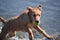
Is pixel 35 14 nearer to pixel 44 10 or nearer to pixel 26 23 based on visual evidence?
pixel 26 23

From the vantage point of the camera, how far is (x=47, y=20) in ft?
28.9

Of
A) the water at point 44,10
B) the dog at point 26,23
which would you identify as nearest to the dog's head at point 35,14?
the dog at point 26,23

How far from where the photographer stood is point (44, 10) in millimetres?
9562

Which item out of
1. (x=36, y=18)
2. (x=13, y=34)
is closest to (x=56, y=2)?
(x=13, y=34)

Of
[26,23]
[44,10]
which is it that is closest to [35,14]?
[26,23]

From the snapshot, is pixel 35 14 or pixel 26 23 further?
pixel 26 23

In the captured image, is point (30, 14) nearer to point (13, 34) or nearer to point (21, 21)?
point (21, 21)

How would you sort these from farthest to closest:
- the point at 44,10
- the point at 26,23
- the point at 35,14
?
the point at 44,10
the point at 26,23
the point at 35,14

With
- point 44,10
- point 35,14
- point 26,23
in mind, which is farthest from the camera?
point 44,10

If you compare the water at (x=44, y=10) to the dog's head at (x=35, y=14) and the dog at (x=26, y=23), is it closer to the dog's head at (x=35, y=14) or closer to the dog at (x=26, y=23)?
the dog at (x=26, y=23)

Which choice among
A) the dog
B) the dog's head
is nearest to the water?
the dog

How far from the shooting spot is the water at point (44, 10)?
8.30 metres

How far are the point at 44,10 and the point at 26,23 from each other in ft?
15.5

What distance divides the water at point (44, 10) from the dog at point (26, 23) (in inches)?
101
